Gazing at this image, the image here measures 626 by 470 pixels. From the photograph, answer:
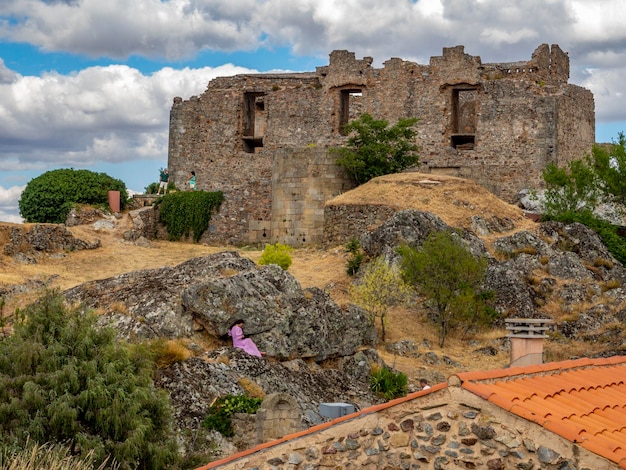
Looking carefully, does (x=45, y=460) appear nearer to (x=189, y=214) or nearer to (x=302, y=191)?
(x=302, y=191)

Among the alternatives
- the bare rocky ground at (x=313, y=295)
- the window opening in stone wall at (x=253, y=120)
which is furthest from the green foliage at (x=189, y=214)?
the window opening in stone wall at (x=253, y=120)

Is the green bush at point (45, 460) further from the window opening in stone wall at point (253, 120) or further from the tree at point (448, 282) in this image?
the window opening in stone wall at point (253, 120)

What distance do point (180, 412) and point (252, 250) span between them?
20.0m

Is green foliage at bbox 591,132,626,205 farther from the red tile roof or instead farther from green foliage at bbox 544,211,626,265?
the red tile roof

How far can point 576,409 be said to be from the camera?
966 cm

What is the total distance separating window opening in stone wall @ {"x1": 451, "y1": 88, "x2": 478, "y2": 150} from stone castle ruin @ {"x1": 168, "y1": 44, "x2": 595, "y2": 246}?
0.18 feet

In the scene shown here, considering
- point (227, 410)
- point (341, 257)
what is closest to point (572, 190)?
point (341, 257)

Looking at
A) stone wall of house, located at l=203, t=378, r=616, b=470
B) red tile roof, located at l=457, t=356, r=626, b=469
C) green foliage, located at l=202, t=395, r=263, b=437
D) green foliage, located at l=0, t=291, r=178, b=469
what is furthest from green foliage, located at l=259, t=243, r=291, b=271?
stone wall of house, located at l=203, t=378, r=616, b=470

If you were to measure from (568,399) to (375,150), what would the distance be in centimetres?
2832

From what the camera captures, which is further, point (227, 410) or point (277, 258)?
point (277, 258)

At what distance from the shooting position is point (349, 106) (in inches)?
1754

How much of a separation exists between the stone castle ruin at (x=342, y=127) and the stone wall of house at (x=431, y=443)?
85.9 ft

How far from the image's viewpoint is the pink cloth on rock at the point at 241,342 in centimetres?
2112

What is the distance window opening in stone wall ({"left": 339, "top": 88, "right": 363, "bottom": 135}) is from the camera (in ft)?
145
